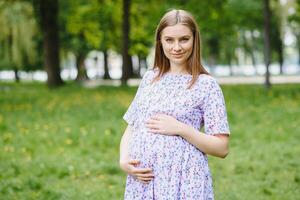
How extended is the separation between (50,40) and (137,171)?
79.6ft

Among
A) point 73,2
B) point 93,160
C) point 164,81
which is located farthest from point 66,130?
point 73,2

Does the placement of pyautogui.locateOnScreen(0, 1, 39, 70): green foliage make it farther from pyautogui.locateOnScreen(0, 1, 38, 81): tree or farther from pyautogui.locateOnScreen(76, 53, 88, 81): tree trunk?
pyautogui.locateOnScreen(76, 53, 88, 81): tree trunk

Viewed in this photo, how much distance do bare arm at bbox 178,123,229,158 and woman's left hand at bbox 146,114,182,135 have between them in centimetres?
2

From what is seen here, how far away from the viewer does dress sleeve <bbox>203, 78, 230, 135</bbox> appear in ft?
9.82

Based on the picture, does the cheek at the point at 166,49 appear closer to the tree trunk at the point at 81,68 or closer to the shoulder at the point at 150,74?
the shoulder at the point at 150,74

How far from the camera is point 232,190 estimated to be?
Answer: 6.48m

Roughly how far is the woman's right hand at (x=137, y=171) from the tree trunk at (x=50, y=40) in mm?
23756

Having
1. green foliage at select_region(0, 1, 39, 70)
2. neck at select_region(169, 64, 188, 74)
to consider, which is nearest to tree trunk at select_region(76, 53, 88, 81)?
green foliage at select_region(0, 1, 39, 70)

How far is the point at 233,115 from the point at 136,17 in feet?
67.4

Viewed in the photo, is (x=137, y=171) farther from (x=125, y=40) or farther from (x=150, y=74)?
(x=125, y=40)

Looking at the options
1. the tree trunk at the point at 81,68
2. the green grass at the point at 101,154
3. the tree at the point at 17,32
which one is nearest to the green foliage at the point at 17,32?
the tree at the point at 17,32

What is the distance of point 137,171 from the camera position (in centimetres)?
304

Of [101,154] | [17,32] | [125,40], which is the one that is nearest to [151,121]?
[101,154]

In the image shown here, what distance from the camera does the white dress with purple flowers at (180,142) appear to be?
9.84 ft
